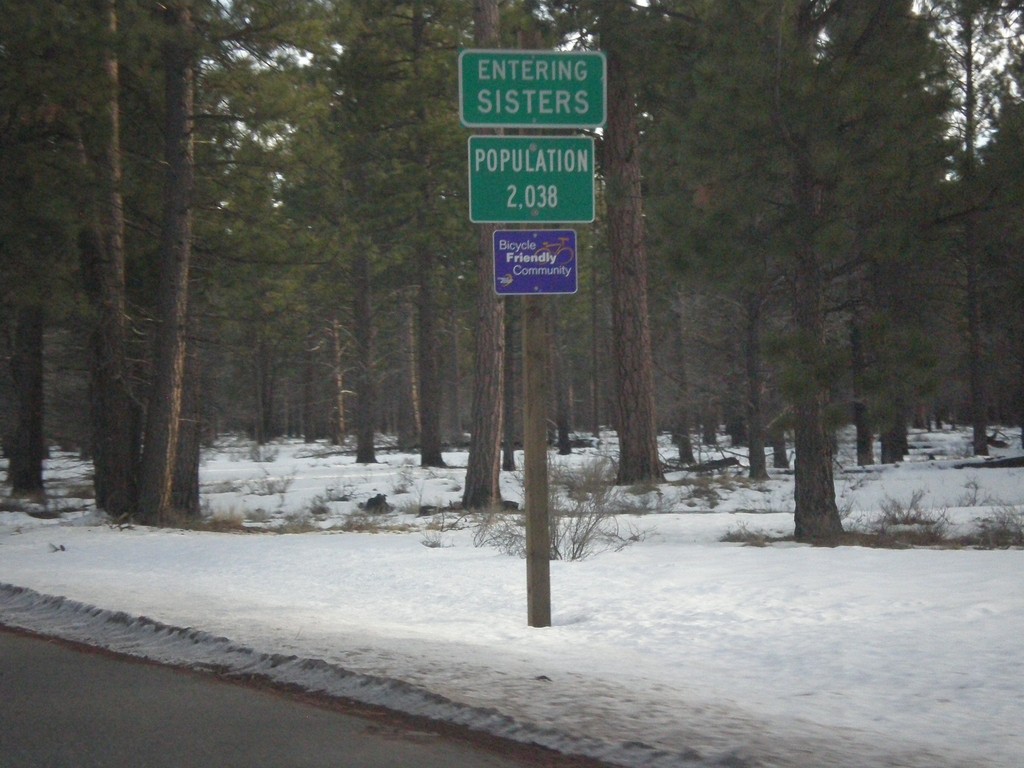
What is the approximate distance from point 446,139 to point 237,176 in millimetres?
11608

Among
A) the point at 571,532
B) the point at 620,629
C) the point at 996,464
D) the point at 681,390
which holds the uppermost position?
the point at 681,390

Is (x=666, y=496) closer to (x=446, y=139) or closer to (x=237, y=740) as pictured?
(x=446, y=139)

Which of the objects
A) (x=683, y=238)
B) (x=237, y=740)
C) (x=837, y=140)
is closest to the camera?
(x=237, y=740)

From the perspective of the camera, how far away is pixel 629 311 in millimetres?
22422

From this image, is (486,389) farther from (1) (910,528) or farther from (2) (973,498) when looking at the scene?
(2) (973,498)

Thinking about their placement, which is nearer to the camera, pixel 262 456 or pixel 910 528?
pixel 910 528

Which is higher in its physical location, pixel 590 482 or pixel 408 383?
pixel 408 383

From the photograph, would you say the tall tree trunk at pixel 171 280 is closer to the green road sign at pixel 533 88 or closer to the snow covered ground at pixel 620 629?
the snow covered ground at pixel 620 629

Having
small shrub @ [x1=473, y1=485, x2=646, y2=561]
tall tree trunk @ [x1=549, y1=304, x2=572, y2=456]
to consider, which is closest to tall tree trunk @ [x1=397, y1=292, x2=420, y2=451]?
tall tree trunk @ [x1=549, y1=304, x2=572, y2=456]

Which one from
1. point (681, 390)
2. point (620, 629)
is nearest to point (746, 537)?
point (620, 629)

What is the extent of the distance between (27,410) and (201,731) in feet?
77.7

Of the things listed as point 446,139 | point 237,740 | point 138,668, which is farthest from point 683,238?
point 446,139

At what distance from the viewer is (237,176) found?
19.1 m

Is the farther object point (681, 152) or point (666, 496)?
point (666, 496)
